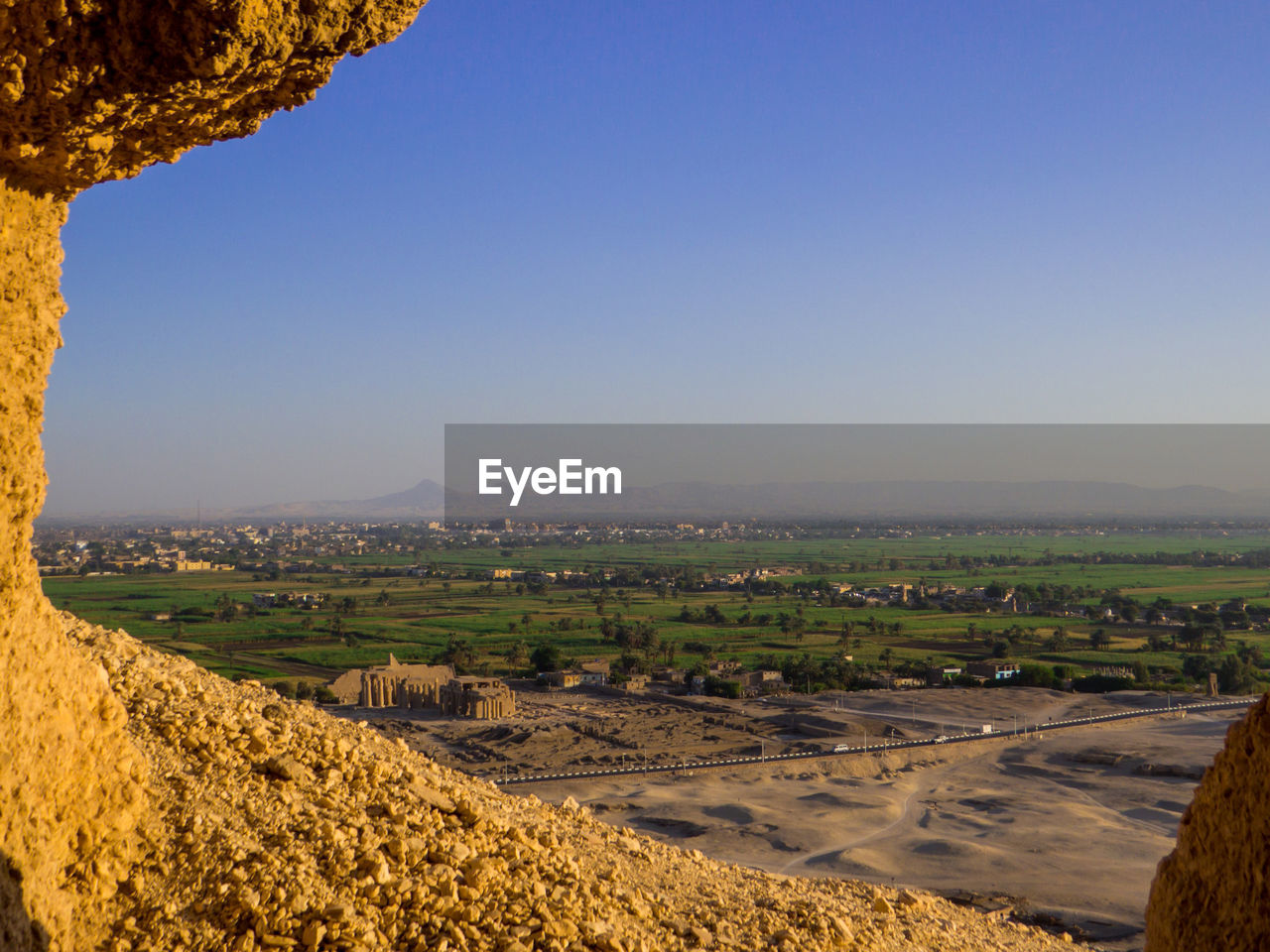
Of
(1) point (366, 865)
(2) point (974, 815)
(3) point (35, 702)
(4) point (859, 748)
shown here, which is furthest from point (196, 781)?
(4) point (859, 748)

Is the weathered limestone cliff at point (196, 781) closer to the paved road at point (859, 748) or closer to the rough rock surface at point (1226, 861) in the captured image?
the rough rock surface at point (1226, 861)

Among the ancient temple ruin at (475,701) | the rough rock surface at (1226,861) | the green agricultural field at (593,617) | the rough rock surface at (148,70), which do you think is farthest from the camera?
the green agricultural field at (593,617)

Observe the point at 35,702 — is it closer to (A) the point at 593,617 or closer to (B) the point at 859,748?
(B) the point at 859,748

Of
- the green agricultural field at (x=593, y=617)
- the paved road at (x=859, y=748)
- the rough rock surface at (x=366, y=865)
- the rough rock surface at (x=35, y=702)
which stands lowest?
the green agricultural field at (x=593, y=617)

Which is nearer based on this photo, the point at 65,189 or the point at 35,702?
the point at 65,189

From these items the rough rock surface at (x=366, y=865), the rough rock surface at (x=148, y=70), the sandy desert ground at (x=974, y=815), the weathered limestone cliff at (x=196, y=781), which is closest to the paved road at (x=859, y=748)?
the sandy desert ground at (x=974, y=815)

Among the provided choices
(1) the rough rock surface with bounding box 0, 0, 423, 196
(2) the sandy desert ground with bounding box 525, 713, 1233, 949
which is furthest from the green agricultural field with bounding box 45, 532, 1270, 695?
(1) the rough rock surface with bounding box 0, 0, 423, 196
